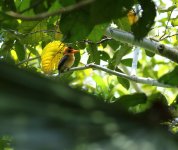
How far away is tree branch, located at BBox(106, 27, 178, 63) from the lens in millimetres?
1452

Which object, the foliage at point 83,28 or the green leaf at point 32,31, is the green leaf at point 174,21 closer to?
the foliage at point 83,28

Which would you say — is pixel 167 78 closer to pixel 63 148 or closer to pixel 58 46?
pixel 63 148

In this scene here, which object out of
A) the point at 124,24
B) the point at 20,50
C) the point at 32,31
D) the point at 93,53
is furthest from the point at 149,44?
the point at 20,50

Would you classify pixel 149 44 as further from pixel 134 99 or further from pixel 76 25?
pixel 134 99

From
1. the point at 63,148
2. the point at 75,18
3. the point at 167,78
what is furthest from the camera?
the point at 75,18

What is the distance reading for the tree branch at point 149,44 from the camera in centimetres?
145

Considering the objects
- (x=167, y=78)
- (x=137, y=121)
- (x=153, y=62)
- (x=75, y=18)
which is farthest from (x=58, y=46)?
(x=153, y=62)

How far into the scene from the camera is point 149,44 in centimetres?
172

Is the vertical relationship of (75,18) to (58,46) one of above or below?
below

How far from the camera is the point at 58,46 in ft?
7.33

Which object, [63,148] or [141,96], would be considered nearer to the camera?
[63,148]

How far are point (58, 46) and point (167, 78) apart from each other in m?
1.52

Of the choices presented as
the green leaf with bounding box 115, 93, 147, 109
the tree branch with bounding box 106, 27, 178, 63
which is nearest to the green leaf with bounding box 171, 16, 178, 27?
the tree branch with bounding box 106, 27, 178, 63

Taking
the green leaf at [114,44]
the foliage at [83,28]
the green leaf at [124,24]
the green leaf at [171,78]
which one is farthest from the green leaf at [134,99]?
the green leaf at [114,44]
